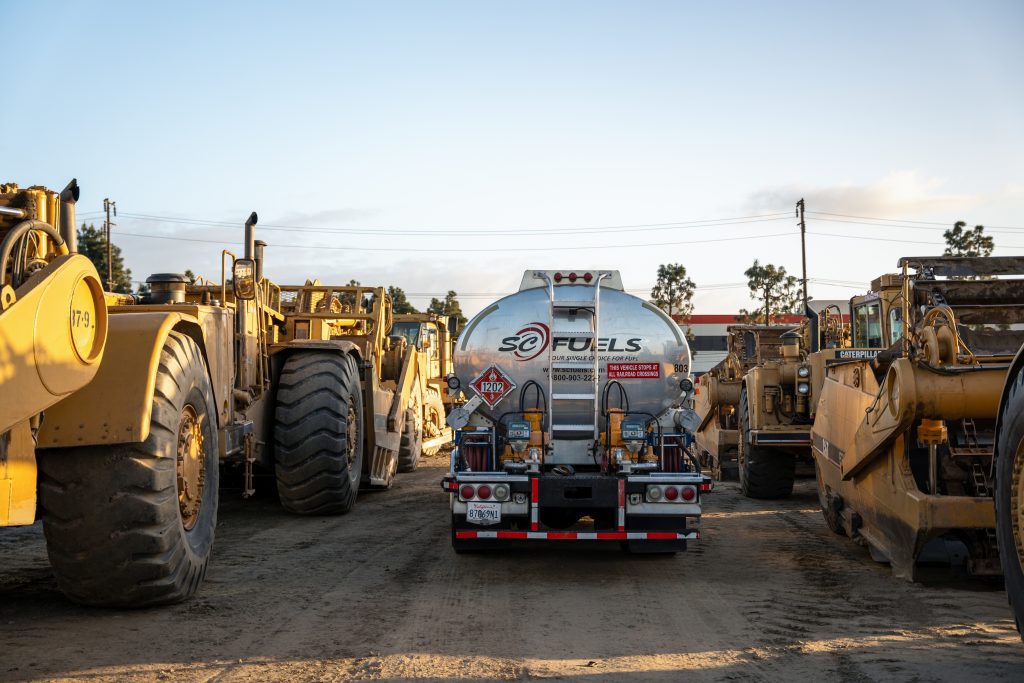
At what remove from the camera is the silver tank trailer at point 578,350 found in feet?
29.0

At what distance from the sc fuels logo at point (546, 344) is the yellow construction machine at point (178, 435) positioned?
2437mm

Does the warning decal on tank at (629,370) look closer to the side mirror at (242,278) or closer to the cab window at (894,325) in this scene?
the cab window at (894,325)

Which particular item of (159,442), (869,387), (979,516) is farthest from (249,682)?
(869,387)

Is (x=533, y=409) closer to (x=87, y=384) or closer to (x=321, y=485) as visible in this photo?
(x=321, y=485)

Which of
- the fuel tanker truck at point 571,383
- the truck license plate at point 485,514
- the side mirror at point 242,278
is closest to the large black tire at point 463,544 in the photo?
the truck license plate at point 485,514

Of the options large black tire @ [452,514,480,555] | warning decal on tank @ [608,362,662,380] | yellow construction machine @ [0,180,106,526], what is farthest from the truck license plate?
yellow construction machine @ [0,180,106,526]

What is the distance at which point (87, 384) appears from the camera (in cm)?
570

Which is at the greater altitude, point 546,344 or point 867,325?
point 867,325

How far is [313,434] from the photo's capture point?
32.9ft

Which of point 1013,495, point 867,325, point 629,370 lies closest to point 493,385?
point 629,370

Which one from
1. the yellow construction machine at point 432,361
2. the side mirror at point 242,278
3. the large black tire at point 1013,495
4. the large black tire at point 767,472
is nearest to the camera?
the large black tire at point 1013,495

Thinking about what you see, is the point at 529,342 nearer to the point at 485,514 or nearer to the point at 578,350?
the point at 578,350

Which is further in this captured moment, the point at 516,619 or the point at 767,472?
the point at 767,472

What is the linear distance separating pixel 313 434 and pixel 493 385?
2289 millimetres
